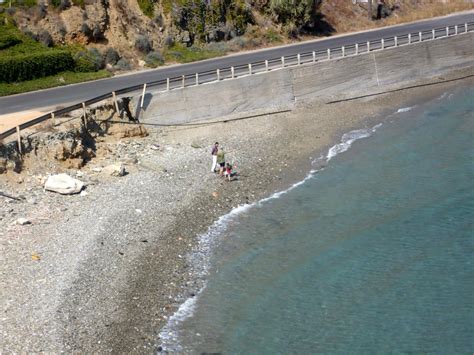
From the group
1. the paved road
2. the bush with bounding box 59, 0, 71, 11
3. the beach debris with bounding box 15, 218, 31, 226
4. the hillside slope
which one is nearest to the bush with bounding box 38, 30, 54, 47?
the hillside slope

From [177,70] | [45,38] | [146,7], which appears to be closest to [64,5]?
[45,38]

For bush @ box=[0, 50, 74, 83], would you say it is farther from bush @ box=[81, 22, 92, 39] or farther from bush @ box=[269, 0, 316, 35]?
bush @ box=[269, 0, 316, 35]

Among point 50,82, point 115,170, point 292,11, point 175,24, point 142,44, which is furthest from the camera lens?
point 292,11

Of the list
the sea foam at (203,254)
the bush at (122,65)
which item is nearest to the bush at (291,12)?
the bush at (122,65)

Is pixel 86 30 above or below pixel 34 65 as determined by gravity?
above

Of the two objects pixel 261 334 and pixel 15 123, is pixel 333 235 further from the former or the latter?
pixel 15 123

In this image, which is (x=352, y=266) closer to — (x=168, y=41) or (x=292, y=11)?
(x=168, y=41)

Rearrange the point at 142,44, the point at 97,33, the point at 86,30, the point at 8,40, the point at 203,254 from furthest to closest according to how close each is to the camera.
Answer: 1. the point at 142,44
2. the point at 97,33
3. the point at 86,30
4. the point at 8,40
5. the point at 203,254

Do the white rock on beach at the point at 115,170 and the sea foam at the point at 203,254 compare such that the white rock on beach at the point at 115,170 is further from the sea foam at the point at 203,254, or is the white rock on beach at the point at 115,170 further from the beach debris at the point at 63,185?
the sea foam at the point at 203,254
